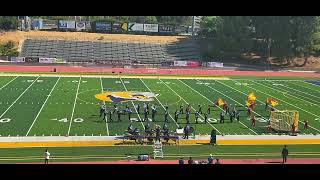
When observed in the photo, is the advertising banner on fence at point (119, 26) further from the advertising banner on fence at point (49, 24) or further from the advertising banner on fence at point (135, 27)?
the advertising banner on fence at point (49, 24)

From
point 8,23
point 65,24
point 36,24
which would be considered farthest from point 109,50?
point 8,23

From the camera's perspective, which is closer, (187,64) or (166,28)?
(187,64)

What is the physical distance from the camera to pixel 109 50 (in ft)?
225

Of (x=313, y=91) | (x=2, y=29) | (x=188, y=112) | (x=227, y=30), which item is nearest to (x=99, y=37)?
(x=2, y=29)

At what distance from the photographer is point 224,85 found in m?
41.7

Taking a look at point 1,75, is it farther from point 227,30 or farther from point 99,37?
point 227,30

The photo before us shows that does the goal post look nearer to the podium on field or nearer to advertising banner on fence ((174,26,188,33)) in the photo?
the podium on field

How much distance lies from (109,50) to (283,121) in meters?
46.6

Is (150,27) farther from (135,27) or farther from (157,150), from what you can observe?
(157,150)

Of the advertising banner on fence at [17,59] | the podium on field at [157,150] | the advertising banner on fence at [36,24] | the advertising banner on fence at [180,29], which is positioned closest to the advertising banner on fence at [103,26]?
the advertising banner on fence at [36,24]

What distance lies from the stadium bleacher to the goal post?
39.1m
